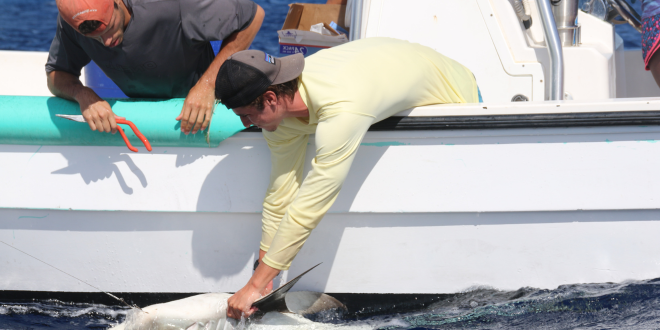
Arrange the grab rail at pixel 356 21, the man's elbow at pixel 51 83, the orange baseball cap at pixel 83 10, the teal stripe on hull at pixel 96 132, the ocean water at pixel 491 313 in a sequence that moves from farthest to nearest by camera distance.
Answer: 1. the grab rail at pixel 356 21
2. the ocean water at pixel 491 313
3. the man's elbow at pixel 51 83
4. the teal stripe on hull at pixel 96 132
5. the orange baseball cap at pixel 83 10

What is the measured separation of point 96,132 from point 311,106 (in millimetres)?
965

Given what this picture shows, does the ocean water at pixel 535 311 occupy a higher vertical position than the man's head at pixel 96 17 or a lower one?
lower

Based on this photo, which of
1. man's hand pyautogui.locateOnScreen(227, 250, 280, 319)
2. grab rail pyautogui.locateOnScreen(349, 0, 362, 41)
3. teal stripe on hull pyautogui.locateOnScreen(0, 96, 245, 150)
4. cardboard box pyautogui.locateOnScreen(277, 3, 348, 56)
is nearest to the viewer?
man's hand pyautogui.locateOnScreen(227, 250, 280, 319)

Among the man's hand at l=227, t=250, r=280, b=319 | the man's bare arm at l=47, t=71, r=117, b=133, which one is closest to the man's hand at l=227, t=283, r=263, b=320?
the man's hand at l=227, t=250, r=280, b=319

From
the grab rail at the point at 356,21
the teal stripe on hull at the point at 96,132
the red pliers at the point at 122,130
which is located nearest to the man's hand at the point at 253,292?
the teal stripe on hull at the point at 96,132

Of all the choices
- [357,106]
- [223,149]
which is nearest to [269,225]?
[223,149]

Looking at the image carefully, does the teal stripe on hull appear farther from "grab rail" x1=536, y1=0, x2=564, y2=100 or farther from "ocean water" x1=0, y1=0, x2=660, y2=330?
"grab rail" x1=536, y1=0, x2=564, y2=100

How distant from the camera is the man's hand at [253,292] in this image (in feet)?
6.95

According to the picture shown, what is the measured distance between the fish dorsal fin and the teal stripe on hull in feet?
2.21

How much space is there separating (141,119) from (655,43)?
2.30m

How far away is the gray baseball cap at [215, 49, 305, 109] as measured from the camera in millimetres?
1858

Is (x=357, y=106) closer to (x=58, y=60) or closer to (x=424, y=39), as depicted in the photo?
(x=424, y=39)

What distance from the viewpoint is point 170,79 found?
8.19 feet

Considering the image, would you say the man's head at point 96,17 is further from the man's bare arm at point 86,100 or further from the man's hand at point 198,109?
the man's hand at point 198,109
